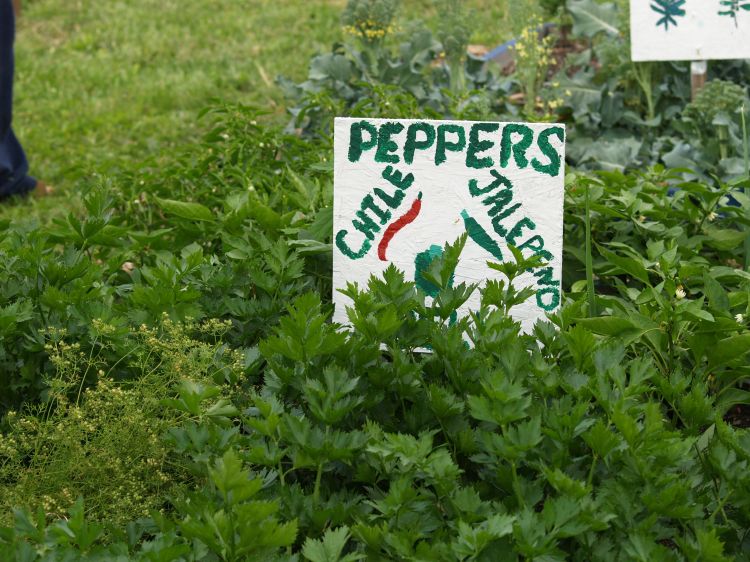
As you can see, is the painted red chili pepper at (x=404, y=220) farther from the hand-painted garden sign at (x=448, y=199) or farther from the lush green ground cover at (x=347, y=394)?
the lush green ground cover at (x=347, y=394)

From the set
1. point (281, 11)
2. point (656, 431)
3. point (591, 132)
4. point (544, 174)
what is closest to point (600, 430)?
point (656, 431)

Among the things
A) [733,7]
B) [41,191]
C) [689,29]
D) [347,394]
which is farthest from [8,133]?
[347,394]

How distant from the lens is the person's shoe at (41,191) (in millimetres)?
4578

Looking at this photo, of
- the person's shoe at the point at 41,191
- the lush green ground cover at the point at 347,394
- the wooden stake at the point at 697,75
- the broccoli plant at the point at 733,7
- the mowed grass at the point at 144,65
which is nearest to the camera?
the lush green ground cover at the point at 347,394

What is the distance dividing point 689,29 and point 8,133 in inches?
123

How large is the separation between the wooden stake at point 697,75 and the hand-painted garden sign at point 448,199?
2152 millimetres

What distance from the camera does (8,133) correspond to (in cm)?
457

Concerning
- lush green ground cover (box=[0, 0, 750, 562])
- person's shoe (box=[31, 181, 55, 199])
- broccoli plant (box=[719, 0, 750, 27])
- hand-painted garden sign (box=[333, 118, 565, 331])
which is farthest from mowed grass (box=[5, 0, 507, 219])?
hand-painted garden sign (box=[333, 118, 565, 331])

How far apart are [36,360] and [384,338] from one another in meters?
0.88

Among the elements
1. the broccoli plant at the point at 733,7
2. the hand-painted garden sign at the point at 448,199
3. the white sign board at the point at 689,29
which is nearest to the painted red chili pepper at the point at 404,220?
the hand-painted garden sign at the point at 448,199

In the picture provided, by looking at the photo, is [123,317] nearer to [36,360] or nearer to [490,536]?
[36,360]

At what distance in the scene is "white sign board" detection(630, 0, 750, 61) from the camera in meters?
3.81

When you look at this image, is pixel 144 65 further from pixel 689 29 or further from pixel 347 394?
pixel 347 394

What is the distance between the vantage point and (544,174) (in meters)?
2.19
